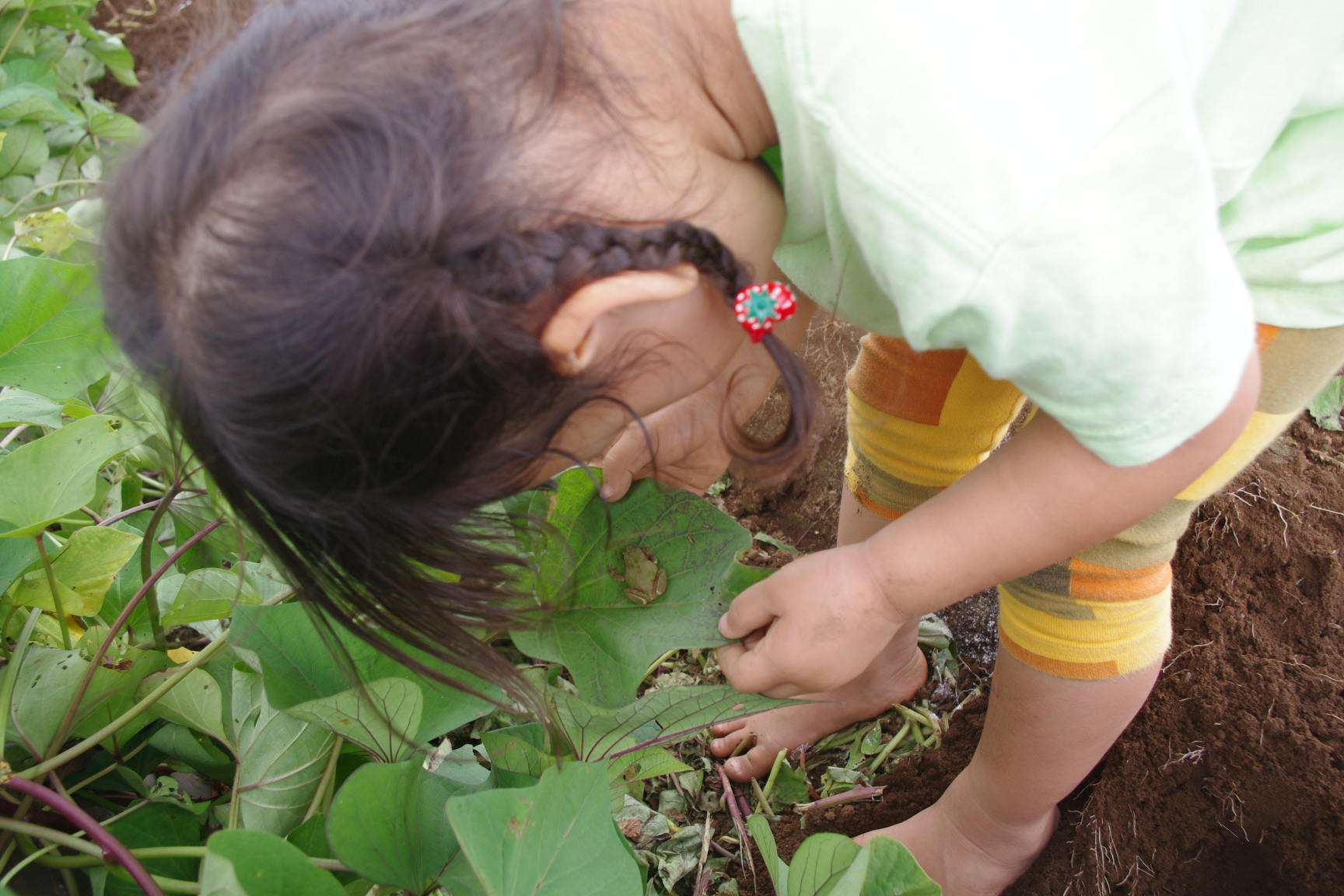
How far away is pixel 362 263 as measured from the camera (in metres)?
0.63

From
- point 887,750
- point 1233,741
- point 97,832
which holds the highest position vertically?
point 97,832

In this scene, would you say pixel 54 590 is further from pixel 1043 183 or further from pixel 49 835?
pixel 1043 183

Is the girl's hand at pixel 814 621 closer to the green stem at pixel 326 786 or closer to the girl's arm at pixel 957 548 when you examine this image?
the girl's arm at pixel 957 548

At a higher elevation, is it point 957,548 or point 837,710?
point 957,548

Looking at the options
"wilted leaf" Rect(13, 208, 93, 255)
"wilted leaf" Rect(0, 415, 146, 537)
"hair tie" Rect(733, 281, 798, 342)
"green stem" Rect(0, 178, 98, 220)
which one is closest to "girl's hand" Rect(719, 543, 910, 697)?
"hair tie" Rect(733, 281, 798, 342)

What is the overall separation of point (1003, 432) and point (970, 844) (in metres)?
0.49

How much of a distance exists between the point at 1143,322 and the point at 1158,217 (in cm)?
7

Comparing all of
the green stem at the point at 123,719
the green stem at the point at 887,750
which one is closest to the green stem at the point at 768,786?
the green stem at the point at 887,750

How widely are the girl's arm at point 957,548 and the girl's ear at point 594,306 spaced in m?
0.28

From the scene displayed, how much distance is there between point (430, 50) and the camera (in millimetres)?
682

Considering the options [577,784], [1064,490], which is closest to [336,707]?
[577,784]

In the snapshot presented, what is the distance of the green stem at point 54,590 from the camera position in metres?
0.91

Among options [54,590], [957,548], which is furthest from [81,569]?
[957,548]

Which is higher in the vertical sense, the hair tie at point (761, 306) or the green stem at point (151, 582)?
the hair tie at point (761, 306)
